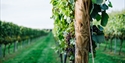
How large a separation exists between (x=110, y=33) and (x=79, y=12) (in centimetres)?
1975

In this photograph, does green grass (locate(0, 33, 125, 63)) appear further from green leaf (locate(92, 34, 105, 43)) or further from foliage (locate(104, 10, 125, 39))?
green leaf (locate(92, 34, 105, 43))

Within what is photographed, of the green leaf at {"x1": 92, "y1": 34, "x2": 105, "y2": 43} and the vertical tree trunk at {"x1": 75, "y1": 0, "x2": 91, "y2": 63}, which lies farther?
the green leaf at {"x1": 92, "y1": 34, "x2": 105, "y2": 43}

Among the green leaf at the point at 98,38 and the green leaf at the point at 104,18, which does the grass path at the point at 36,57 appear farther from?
the green leaf at the point at 104,18

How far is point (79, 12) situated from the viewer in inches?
104

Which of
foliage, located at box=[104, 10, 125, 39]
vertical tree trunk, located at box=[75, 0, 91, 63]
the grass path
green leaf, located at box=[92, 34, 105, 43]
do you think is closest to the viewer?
vertical tree trunk, located at box=[75, 0, 91, 63]

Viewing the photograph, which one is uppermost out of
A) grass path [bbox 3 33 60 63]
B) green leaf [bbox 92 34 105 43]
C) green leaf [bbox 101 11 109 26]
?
green leaf [bbox 101 11 109 26]

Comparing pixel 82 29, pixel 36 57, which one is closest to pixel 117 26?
pixel 36 57

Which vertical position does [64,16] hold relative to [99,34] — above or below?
above

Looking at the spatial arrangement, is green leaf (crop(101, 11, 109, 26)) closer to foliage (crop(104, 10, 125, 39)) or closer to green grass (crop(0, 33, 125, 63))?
green grass (crop(0, 33, 125, 63))

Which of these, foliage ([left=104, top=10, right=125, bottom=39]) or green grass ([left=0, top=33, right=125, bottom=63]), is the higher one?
foliage ([left=104, top=10, right=125, bottom=39])

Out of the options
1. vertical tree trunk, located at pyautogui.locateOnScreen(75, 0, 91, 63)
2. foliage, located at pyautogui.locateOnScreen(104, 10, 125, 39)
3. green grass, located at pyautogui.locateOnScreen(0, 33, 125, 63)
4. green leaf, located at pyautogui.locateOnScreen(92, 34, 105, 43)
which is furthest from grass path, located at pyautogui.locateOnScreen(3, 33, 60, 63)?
vertical tree trunk, located at pyautogui.locateOnScreen(75, 0, 91, 63)

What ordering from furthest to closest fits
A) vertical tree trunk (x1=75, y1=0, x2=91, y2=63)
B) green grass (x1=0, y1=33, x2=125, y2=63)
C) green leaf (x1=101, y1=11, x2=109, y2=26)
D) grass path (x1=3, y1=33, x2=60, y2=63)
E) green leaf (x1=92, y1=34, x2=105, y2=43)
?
1. grass path (x1=3, y1=33, x2=60, y2=63)
2. green grass (x1=0, y1=33, x2=125, y2=63)
3. green leaf (x1=92, y1=34, x2=105, y2=43)
4. green leaf (x1=101, y1=11, x2=109, y2=26)
5. vertical tree trunk (x1=75, y1=0, x2=91, y2=63)

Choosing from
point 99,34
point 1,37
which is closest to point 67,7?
point 99,34

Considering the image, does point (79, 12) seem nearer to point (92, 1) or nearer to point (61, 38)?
point (92, 1)
